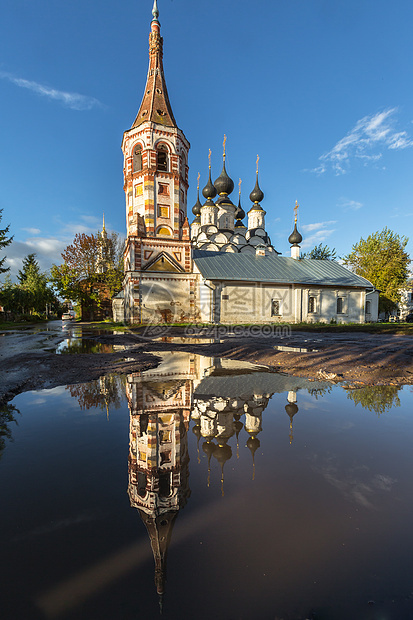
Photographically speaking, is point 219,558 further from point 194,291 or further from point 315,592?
point 194,291

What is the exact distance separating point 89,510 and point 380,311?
4494cm

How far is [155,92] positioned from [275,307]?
23.8 metres

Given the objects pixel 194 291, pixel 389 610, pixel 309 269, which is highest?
pixel 309 269

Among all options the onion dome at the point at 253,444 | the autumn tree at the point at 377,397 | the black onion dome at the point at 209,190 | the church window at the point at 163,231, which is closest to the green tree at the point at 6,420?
the onion dome at the point at 253,444

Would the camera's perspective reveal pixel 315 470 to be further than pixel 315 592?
Yes

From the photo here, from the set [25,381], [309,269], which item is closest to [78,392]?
[25,381]

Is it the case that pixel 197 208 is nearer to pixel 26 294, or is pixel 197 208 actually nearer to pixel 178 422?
pixel 26 294

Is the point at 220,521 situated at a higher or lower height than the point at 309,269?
lower

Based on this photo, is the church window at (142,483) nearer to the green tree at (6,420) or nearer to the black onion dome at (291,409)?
the green tree at (6,420)

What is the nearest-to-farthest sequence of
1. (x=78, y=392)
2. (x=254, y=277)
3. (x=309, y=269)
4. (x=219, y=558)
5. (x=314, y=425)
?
1. (x=219, y=558)
2. (x=314, y=425)
3. (x=78, y=392)
4. (x=254, y=277)
5. (x=309, y=269)

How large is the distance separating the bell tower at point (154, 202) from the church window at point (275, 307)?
9059 mm

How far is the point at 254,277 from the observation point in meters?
29.1

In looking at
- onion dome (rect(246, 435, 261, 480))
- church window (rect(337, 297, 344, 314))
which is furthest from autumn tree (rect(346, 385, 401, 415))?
church window (rect(337, 297, 344, 314))

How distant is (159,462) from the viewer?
3.14 metres
